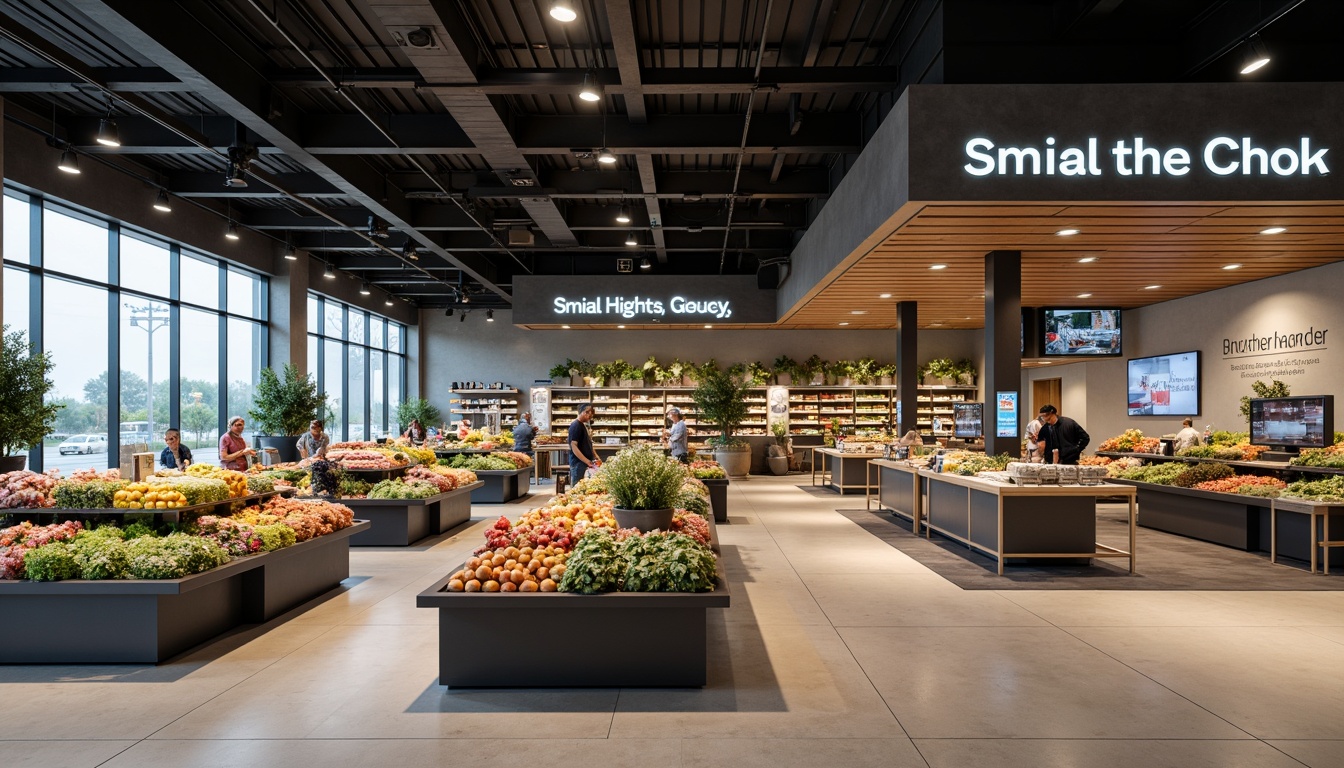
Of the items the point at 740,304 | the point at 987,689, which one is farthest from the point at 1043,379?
the point at 987,689

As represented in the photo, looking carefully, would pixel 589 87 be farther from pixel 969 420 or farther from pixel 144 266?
pixel 144 266

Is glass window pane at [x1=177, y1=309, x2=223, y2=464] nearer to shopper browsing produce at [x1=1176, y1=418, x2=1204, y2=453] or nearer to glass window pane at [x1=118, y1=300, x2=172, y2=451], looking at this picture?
glass window pane at [x1=118, y1=300, x2=172, y2=451]

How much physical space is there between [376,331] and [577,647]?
19747mm

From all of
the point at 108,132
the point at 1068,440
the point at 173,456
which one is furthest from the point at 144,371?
the point at 1068,440

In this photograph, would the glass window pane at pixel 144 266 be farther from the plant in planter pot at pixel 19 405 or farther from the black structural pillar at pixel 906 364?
the black structural pillar at pixel 906 364

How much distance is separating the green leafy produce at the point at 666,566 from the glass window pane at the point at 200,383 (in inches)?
472

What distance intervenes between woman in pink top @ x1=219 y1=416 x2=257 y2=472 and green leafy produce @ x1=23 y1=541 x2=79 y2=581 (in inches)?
189

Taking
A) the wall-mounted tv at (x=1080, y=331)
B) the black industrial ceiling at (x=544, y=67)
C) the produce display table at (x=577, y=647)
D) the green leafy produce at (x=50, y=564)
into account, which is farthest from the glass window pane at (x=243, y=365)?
the wall-mounted tv at (x=1080, y=331)

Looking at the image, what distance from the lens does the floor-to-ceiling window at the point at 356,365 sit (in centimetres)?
1909

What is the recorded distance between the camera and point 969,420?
11742 millimetres

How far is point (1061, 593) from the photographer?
6770 millimetres

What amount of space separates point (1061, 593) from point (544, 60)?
7.06m

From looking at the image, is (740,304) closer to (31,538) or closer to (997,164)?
(997,164)

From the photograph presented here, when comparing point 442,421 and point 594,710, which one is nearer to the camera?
point 594,710
